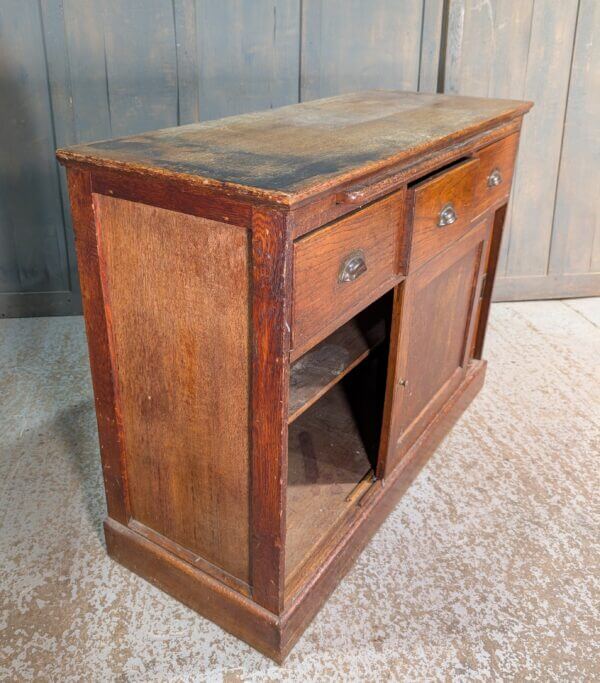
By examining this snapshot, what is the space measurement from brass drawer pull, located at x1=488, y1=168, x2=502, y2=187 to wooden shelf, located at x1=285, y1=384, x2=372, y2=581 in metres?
0.76

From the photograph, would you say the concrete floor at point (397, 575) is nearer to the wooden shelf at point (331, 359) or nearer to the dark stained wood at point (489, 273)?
the dark stained wood at point (489, 273)

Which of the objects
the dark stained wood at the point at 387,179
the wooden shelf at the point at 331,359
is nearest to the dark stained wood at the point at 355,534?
the wooden shelf at the point at 331,359

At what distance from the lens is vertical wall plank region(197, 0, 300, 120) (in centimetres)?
270

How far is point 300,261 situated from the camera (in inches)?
44.8

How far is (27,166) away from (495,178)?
1.88 m

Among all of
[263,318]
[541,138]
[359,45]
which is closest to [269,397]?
[263,318]

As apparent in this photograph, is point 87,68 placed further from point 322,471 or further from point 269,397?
point 269,397

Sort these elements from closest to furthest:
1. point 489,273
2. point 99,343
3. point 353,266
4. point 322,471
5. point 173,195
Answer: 1. point 173,195
2. point 353,266
3. point 99,343
4. point 322,471
5. point 489,273

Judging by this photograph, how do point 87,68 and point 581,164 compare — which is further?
point 581,164

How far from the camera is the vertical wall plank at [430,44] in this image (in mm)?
2805

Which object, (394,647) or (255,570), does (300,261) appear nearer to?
(255,570)

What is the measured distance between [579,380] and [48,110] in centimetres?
234

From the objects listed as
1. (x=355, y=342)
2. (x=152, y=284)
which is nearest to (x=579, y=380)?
(x=355, y=342)

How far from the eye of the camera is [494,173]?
199 centimetres
